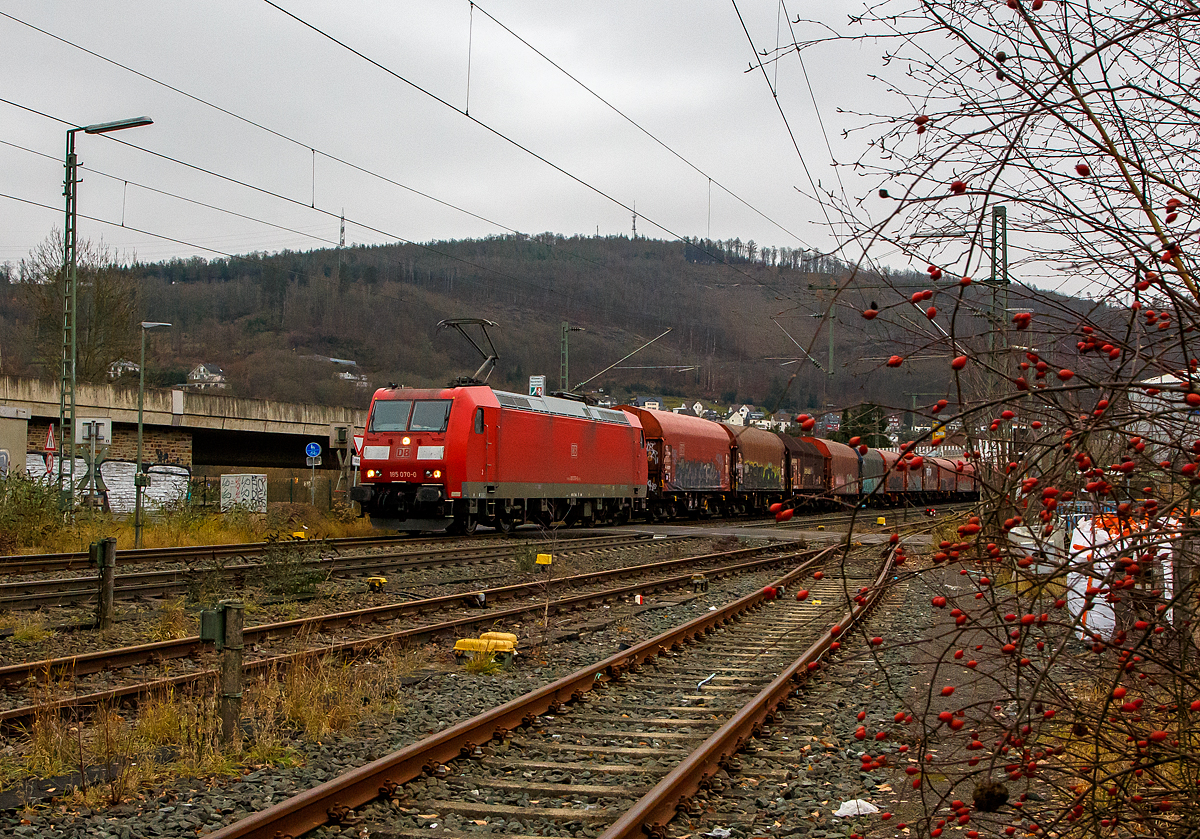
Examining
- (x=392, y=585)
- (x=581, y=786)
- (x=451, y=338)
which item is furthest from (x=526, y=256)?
(x=581, y=786)

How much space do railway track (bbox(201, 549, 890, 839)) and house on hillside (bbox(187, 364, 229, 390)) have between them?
67.1 m

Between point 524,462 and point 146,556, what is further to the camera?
point 524,462

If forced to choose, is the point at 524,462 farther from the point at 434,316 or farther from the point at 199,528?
the point at 434,316

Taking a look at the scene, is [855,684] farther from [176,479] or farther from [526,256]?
[526,256]

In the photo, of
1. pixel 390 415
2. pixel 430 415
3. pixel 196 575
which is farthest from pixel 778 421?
pixel 390 415

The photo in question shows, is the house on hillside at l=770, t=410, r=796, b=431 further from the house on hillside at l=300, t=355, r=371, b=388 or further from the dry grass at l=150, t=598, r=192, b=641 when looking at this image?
the house on hillside at l=300, t=355, r=371, b=388

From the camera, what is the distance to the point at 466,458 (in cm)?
2142

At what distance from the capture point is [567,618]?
12328mm

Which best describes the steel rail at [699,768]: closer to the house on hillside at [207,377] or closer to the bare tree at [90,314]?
the bare tree at [90,314]

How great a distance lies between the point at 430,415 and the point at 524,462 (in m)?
2.76

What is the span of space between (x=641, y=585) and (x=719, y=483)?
67.9 feet

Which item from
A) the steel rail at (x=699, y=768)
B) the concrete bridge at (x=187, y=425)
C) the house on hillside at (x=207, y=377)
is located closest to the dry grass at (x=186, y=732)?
the steel rail at (x=699, y=768)

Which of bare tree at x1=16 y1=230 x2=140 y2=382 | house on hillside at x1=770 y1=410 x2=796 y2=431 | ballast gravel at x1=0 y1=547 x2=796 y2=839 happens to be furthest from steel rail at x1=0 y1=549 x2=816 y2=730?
bare tree at x1=16 y1=230 x2=140 y2=382

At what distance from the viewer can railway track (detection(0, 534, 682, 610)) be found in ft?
40.3
